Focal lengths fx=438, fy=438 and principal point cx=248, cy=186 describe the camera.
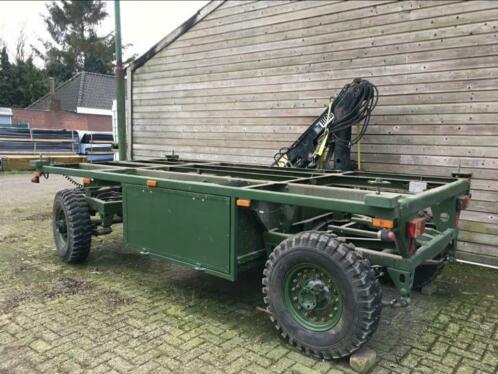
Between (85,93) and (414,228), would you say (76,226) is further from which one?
(85,93)

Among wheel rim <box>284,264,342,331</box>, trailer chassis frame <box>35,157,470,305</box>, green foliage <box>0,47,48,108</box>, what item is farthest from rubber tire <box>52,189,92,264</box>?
Result: green foliage <box>0,47,48,108</box>

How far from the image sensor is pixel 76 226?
5.12 meters

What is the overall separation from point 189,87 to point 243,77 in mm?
1450

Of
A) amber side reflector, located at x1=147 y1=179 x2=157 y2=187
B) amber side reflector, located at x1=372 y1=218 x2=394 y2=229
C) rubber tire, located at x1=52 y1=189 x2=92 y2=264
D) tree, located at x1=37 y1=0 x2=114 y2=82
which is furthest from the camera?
tree, located at x1=37 y1=0 x2=114 y2=82

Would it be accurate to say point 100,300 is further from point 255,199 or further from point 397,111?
point 397,111

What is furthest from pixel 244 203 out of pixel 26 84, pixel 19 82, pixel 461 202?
pixel 19 82

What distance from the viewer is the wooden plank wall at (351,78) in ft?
17.8

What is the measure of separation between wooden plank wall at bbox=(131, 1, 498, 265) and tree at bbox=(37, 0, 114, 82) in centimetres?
3323

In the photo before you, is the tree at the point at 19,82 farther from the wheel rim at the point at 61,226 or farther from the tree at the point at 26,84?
the wheel rim at the point at 61,226

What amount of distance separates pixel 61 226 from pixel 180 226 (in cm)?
229

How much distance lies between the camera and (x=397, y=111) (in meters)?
6.03

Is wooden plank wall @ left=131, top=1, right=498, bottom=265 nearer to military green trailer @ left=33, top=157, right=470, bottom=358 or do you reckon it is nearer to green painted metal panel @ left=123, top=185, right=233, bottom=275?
military green trailer @ left=33, top=157, right=470, bottom=358

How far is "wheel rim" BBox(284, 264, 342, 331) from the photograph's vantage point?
3150mm

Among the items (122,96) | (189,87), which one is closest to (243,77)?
(189,87)
